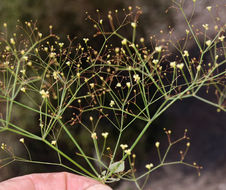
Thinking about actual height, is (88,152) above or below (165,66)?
below

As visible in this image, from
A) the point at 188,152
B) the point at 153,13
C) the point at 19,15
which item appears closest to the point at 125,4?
the point at 153,13

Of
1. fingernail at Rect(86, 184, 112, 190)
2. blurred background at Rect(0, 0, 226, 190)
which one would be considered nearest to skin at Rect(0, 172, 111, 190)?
fingernail at Rect(86, 184, 112, 190)

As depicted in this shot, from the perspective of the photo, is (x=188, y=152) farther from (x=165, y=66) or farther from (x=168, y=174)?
(x=165, y=66)

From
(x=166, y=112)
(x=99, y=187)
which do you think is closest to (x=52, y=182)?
(x=99, y=187)

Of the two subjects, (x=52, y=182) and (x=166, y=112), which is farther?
(x=166, y=112)

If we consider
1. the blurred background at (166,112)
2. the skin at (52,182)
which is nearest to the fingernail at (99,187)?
the skin at (52,182)

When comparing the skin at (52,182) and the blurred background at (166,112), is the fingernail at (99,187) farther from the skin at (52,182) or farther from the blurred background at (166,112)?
the blurred background at (166,112)

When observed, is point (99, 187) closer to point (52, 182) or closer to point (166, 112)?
point (52, 182)

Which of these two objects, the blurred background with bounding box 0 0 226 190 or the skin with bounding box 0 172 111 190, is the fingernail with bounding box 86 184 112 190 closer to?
the skin with bounding box 0 172 111 190
